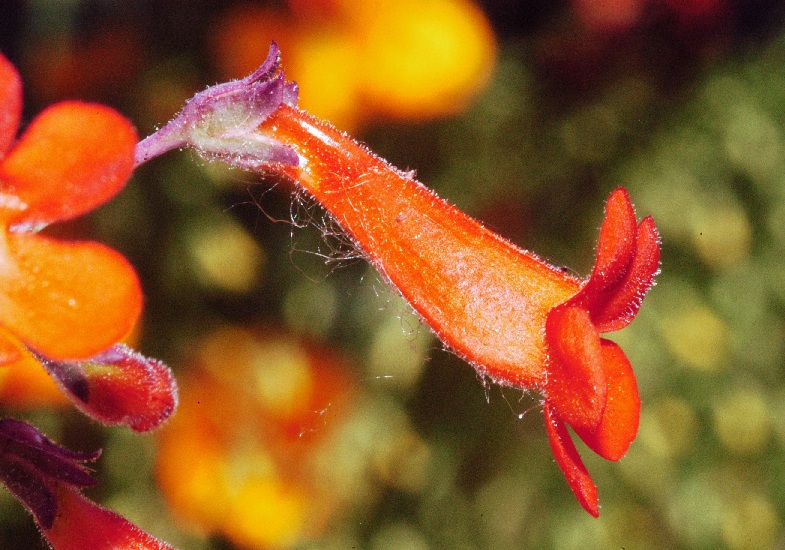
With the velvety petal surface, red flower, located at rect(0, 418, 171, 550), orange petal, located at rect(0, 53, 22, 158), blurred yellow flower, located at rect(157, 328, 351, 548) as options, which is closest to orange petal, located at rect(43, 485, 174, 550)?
red flower, located at rect(0, 418, 171, 550)

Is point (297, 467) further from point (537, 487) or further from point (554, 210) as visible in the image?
point (554, 210)

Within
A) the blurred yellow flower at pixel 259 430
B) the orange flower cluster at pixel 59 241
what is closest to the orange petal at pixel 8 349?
the orange flower cluster at pixel 59 241

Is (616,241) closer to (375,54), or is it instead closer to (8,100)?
(8,100)

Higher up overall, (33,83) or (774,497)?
(33,83)

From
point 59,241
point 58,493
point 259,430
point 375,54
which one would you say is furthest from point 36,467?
point 375,54

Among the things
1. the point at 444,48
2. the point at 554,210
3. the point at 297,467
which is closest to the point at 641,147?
the point at 554,210

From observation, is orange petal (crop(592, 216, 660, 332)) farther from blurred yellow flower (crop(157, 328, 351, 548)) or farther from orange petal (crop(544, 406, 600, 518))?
blurred yellow flower (crop(157, 328, 351, 548))
